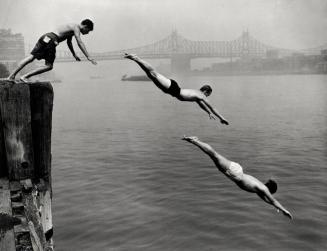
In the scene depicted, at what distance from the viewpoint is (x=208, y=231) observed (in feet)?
55.4

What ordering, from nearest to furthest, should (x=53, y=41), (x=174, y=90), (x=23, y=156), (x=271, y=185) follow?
1. (x=174, y=90)
2. (x=271, y=185)
3. (x=53, y=41)
4. (x=23, y=156)

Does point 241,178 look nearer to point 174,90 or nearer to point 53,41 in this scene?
point 174,90

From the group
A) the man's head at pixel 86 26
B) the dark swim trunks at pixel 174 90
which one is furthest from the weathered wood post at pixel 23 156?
the dark swim trunks at pixel 174 90

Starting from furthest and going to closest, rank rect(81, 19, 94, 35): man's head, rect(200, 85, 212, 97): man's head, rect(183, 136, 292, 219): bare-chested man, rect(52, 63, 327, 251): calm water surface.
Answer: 1. rect(52, 63, 327, 251): calm water surface
2. rect(81, 19, 94, 35): man's head
3. rect(200, 85, 212, 97): man's head
4. rect(183, 136, 292, 219): bare-chested man

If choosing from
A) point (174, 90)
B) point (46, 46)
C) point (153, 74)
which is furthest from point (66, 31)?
point (174, 90)

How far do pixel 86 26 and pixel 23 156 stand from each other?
266 cm

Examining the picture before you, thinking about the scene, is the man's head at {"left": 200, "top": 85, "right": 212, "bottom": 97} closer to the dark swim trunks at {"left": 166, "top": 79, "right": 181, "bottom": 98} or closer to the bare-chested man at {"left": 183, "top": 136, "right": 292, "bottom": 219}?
the dark swim trunks at {"left": 166, "top": 79, "right": 181, "bottom": 98}

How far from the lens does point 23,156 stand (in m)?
7.29

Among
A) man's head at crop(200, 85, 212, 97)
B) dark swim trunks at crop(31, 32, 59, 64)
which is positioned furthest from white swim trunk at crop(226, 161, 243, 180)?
dark swim trunks at crop(31, 32, 59, 64)

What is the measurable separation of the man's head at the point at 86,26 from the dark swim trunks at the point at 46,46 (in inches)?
40.1

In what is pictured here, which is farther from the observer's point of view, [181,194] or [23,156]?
[181,194]

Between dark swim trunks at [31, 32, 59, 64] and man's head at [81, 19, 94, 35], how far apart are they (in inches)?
40.1

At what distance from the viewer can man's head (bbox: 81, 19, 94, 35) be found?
600cm

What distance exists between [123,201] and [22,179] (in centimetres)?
1352
